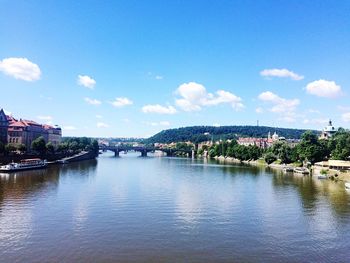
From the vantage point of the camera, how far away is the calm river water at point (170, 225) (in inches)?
1022

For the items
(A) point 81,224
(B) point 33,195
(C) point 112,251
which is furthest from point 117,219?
(B) point 33,195

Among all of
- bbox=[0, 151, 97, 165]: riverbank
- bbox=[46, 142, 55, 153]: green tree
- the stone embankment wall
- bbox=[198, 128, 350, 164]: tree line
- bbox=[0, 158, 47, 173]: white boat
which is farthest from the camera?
bbox=[46, 142, 55, 153]: green tree

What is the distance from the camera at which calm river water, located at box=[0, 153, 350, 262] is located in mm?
25969

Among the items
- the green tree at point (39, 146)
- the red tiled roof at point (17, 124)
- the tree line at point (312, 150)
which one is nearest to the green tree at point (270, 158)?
the tree line at point (312, 150)

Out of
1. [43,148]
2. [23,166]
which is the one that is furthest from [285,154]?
[23,166]

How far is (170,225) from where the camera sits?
33500 mm

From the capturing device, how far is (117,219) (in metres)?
35.7

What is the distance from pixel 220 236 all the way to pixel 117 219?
33.9 ft

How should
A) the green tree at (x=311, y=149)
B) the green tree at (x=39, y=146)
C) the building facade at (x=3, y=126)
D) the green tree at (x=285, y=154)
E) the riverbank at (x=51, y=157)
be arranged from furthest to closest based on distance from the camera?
the green tree at (x=285, y=154) < the building facade at (x=3, y=126) < the green tree at (x=39, y=146) < the green tree at (x=311, y=149) < the riverbank at (x=51, y=157)

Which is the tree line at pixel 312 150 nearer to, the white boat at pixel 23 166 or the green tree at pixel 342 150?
the green tree at pixel 342 150

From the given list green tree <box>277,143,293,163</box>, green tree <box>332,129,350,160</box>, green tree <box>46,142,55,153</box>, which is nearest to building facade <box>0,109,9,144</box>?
green tree <box>46,142,55,153</box>

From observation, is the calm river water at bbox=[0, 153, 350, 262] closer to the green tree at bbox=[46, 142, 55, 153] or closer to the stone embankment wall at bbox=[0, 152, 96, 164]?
the stone embankment wall at bbox=[0, 152, 96, 164]

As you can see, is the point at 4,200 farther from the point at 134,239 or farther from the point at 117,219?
the point at 134,239

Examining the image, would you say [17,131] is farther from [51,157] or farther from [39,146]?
[39,146]
